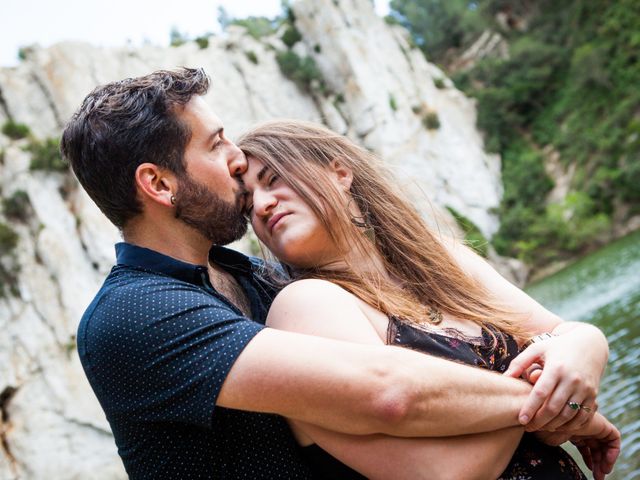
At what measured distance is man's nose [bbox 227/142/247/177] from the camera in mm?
2812

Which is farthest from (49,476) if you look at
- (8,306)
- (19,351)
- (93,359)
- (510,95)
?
(510,95)

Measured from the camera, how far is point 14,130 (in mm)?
27562

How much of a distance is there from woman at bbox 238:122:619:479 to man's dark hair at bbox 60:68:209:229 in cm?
43

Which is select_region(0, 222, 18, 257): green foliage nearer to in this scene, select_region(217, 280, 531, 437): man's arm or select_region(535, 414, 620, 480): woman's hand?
select_region(217, 280, 531, 437): man's arm

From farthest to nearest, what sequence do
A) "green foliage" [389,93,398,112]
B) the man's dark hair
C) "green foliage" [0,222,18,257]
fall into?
"green foliage" [389,93,398,112], "green foliage" [0,222,18,257], the man's dark hair

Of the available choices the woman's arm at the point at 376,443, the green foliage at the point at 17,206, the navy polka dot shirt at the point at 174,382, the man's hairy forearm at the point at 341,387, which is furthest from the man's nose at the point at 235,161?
the green foliage at the point at 17,206

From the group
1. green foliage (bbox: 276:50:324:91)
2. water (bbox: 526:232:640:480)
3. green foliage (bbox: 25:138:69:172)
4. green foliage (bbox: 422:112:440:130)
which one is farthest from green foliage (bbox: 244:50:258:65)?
water (bbox: 526:232:640:480)

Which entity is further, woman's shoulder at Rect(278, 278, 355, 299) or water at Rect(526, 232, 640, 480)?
water at Rect(526, 232, 640, 480)

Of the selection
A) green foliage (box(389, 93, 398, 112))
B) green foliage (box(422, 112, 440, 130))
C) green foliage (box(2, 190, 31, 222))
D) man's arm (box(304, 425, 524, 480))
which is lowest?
green foliage (box(2, 190, 31, 222))

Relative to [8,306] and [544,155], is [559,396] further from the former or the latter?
[544,155]

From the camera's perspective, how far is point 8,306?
2161 centimetres

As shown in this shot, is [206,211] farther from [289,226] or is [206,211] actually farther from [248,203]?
[289,226]

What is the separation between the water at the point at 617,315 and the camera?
646 centimetres

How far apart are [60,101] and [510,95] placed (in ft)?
107
